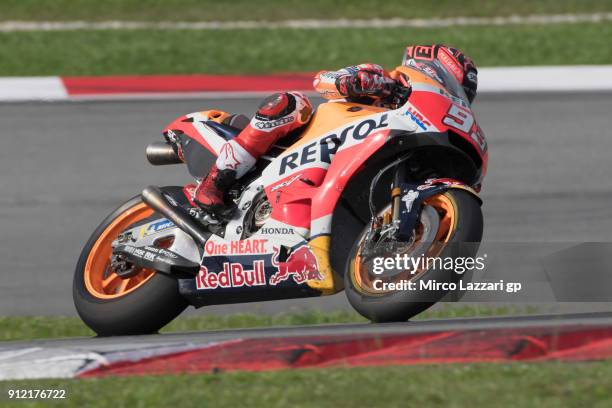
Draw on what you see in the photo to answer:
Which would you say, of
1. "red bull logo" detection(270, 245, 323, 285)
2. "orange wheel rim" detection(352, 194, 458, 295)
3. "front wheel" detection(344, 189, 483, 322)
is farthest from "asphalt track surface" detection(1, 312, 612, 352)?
"red bull logo" detection(270, 245, 323, 285)

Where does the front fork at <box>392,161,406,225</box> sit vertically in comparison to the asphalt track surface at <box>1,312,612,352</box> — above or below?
above

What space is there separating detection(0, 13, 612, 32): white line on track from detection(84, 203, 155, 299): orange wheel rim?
31.2 ft

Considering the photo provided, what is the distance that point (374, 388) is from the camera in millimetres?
4551

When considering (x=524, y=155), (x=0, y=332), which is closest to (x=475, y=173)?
(x=0, y=332)

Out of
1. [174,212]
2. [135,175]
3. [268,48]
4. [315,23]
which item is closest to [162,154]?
[174,212]

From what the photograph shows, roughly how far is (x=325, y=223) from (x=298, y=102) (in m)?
0.67

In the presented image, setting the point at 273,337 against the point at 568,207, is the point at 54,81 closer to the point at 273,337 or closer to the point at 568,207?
the point at 568,207

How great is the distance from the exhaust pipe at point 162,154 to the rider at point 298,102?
71 cm

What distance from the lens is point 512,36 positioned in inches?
576

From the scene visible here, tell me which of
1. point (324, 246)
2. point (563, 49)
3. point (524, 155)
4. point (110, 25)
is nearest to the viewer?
point (324, 246)

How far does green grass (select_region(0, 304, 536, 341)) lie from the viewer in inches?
273

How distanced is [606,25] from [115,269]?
1040 centimetres

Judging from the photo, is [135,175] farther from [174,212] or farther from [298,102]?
[298,102]

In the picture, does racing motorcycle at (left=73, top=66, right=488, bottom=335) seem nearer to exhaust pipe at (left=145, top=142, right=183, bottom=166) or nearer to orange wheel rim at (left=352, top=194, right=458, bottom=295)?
orange wheel rim at (left=352, top=194, right=458, bottom=295)
